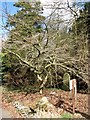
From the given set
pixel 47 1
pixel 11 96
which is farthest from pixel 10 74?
pixel 47 1

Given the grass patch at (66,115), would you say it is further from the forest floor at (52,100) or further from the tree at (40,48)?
the tree at (40,48)

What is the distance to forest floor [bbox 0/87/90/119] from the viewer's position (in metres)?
3.50

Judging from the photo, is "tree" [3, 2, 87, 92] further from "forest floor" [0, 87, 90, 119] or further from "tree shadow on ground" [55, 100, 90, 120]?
"tree shadow on ground" [55, 100, 90, 120]

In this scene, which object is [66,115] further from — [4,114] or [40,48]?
[40,48]

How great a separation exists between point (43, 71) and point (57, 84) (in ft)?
1.18

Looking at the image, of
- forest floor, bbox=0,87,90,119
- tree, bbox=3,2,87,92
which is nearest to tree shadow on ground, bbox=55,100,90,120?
forest floor, bbox=0,87,90,119

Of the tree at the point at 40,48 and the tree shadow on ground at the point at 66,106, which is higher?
the tree at the point at 40,48

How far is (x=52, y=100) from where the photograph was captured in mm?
3881

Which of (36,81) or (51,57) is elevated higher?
(51,57)

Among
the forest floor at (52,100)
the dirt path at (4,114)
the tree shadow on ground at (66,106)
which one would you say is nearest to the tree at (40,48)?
the forest floor at (52,100)

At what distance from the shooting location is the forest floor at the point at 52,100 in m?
3.50

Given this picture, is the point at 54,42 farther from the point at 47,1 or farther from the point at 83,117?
the point at 83,117

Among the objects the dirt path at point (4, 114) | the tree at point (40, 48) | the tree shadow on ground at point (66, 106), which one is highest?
the tree at point (40, 48)

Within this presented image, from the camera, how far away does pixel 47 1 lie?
382 centimetres
